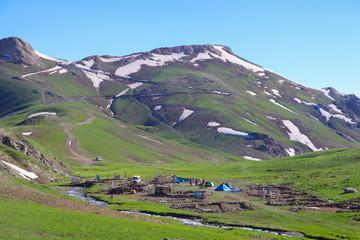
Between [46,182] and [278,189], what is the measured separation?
174ft

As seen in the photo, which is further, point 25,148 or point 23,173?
point 25,148

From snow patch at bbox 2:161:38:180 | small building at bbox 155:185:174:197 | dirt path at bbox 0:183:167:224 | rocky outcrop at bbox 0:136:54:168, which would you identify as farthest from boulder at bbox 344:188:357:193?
rocky outcrop at bbox 0:136:54:168

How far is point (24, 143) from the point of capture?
316 ft

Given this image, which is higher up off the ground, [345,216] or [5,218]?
[345,216]

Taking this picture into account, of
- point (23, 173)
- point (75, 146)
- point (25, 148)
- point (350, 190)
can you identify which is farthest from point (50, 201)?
point (75, 146)

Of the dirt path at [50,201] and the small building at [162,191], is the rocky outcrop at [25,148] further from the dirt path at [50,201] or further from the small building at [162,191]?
the dirt path at [50,201]

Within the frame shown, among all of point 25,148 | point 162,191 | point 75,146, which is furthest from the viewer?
point 75,146

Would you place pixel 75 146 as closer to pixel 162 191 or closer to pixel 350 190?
pixel 162 191

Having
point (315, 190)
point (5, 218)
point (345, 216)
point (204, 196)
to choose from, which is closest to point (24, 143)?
point (204, 196)

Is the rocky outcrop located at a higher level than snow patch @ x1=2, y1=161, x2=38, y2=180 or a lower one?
higher

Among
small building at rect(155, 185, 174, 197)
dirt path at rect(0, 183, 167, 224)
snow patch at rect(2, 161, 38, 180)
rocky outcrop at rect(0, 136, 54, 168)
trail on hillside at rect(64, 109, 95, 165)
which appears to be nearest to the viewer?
dirt path at rect(0, 183, 167, 224)

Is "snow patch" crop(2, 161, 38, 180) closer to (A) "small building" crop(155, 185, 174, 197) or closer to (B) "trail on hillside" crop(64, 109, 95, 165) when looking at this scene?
(A) "small building" crop(155, 185, 174, 197)

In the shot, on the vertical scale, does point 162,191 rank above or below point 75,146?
above

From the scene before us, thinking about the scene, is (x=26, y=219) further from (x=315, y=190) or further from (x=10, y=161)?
(x=315, y=190)
